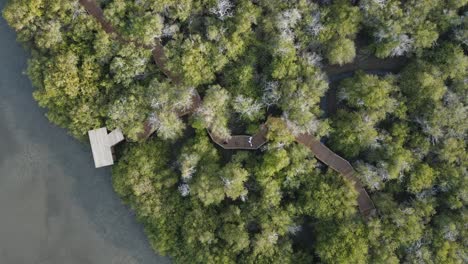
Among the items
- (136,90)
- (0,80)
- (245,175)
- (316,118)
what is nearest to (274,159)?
(245,175)

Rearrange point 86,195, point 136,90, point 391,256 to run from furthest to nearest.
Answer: point 86,195
point 136,90
point 391,256

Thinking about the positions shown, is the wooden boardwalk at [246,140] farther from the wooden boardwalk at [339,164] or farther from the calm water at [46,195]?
the calm water at [46,195]

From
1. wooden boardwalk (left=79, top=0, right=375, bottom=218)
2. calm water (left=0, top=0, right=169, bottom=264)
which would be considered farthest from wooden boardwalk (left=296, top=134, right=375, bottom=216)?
calm water (left=0, top=0, right=169, bottom=264)

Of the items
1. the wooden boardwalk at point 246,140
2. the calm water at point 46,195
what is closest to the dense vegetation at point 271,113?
the wooden boardwalk at point 246,140

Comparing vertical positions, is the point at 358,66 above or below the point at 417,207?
above

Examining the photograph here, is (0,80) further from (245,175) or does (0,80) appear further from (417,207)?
(417,207)

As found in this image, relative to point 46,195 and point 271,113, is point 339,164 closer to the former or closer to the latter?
point 271,113

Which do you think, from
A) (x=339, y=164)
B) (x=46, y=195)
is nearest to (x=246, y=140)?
(x=339, y=164)
